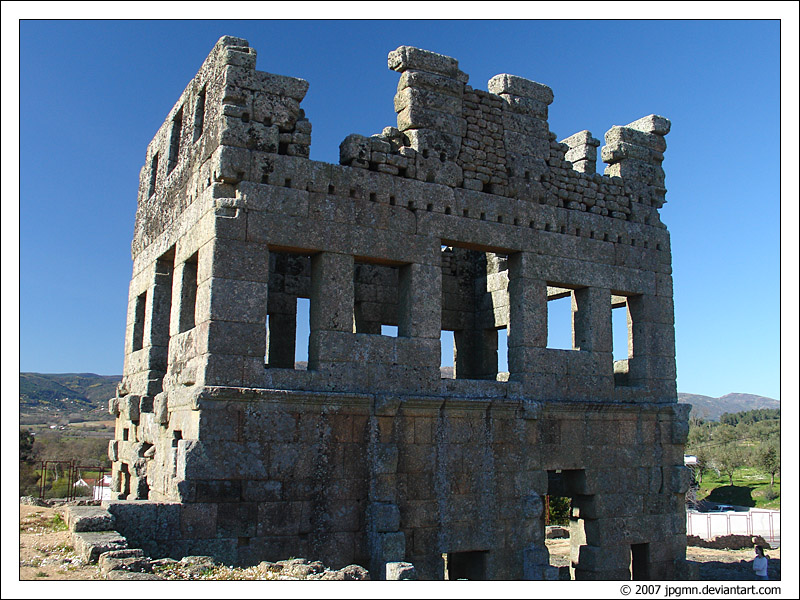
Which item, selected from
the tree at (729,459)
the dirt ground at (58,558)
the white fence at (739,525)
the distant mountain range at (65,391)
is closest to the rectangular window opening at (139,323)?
the dirt ground at (58,558)

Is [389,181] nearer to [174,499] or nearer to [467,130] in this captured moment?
[467,130]

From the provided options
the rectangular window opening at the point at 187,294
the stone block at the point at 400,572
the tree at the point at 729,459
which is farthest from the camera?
the tree at the point at 729,459

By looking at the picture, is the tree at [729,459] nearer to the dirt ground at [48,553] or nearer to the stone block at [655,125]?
the stone block at [655,125]

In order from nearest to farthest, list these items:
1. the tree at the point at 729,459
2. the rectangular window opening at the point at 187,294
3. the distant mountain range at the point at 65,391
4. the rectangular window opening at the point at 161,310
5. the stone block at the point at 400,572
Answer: the stone block at the point at 400,572 → the rectangular window opening at the point at 187,294 → the rectangular window opening at the point at 161,310 → the tree at the point at 729,459 → the distant mountain range at the point at 65,391

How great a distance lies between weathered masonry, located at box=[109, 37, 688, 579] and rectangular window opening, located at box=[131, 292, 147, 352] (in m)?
0.05

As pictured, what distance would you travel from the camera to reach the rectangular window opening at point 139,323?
1181 cm

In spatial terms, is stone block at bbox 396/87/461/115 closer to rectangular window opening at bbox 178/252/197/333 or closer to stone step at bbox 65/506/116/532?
rectangular window opening at bbox 178/252/197/333

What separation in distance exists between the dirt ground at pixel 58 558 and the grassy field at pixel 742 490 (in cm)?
2010

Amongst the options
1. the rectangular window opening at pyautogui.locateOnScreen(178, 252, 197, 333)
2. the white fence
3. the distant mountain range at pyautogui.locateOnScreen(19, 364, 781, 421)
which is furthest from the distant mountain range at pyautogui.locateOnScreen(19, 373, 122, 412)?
the rectangular window opening at pyautogui.locateOnScreen(178, 252, 197, 333)

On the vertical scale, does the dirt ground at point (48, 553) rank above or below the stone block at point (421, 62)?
below

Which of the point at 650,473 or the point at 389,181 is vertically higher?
the point at 389,181

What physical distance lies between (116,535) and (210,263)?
2.90 m

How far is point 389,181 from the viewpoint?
9438 millimetres

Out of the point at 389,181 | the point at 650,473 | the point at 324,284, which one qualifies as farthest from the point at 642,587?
the point at 389,181
